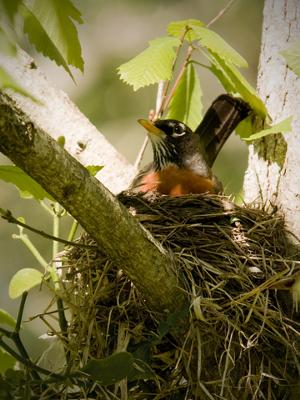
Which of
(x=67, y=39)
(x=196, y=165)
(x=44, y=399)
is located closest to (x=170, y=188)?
(x=196, y=165)

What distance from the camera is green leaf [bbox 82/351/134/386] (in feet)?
8.34

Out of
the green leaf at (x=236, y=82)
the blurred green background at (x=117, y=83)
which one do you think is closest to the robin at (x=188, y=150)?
the green leaf at (x=236, y=82)

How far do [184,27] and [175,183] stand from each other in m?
1.27

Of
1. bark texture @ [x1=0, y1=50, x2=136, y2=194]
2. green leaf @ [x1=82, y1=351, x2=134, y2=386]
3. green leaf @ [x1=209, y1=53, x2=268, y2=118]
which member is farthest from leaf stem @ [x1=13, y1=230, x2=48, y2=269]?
green leaf @ [x1=209, y1=53, x2=268, y2=118]

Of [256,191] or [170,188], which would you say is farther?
[170,188]

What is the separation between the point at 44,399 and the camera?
2.92 m

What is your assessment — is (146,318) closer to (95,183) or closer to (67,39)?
(95,183)

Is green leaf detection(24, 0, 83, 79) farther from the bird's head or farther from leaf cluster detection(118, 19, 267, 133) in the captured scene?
the bird's head

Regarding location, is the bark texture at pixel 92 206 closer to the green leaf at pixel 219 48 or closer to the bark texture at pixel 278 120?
the bark texture at pixel 278 120

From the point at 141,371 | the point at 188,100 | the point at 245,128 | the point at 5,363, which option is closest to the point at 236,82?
the point at 188,100

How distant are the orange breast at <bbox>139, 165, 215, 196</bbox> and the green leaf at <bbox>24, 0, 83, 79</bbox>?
2293 millimetres

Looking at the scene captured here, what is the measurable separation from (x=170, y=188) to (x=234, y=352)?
5.36ft

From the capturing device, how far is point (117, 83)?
7.87 meters

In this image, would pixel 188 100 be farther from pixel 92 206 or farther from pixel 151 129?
pixel 92 206
